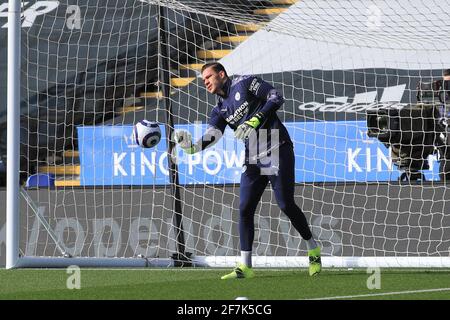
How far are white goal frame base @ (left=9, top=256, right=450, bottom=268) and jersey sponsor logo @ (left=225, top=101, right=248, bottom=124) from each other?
5.42 ft

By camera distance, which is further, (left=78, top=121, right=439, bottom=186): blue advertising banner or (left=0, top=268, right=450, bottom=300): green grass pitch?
(left=78, top=121, right=439, bottom=186): blue advertising banner

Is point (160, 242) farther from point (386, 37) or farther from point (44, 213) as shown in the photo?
point (386, 37)

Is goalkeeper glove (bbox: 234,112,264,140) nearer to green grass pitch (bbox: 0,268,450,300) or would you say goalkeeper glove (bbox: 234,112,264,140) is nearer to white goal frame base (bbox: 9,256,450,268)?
green grass pitch (bbox: 0,268,450,300)

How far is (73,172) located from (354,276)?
17.8ft

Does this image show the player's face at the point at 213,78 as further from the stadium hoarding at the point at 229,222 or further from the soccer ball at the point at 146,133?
the stadium hoarding at the point at 229,222

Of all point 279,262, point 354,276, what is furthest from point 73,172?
point 354,276

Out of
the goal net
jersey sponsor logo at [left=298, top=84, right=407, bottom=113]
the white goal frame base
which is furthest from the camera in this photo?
jersey sponsor logo at [left=298, top=84, right=407, bottom=113]

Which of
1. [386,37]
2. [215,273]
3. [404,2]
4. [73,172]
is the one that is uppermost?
[404,2]

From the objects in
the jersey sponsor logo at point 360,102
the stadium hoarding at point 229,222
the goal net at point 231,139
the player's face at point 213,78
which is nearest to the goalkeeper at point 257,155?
the player's face at point 213,78

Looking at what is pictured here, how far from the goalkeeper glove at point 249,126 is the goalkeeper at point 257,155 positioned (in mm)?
156

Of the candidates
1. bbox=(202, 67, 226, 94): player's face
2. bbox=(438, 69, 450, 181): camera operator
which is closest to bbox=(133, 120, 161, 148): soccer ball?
bbox=(202, 67, 226, 94): player's face

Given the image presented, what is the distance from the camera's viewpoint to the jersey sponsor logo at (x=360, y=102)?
14.3 metres

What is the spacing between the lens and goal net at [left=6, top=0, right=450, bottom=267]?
35.6ft
